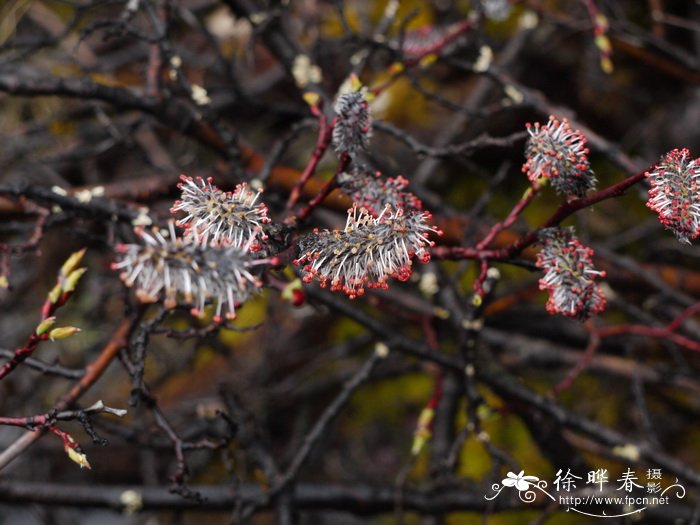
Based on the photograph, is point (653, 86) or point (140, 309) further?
point (653, 86)

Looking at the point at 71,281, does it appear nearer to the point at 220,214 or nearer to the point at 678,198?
the point at 220,214

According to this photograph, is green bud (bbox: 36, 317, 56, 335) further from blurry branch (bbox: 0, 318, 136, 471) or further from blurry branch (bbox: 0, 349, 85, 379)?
blurry branch (bbox: 0, 318, 136, 471)

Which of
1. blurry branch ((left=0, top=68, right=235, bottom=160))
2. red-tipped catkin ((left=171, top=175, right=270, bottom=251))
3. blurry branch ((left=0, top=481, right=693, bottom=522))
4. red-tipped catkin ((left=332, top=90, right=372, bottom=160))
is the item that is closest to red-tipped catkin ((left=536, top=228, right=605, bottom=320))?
red-tipped catkin ((left=332, top=90, right=372, bottom=160))

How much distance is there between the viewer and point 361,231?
996 millimetres

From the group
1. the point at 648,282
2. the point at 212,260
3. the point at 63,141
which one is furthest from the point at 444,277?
the point at 63,141

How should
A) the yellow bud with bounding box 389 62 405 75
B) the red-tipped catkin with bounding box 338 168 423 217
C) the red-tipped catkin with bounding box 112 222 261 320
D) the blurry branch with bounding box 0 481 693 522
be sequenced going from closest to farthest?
the red-tipped catkin with bounding box 112 222 261 320
the red-tipped catkin with bounding box 338 168 423 217
the yellow bud with bounding box 389 62 405 75
the blurry branch with bounding box 0 481 693 522

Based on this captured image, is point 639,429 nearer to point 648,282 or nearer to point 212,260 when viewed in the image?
point 648,282

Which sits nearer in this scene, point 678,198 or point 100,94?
point 678,198

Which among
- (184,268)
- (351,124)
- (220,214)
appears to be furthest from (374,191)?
(184,268)

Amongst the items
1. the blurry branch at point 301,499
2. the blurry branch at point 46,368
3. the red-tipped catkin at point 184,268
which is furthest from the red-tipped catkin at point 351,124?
the blurry branch at point 301,499

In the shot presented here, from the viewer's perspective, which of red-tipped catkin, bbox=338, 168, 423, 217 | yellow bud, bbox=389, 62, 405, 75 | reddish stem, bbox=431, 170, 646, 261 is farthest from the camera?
yellow bud, bbox=389, 62, 405, 75

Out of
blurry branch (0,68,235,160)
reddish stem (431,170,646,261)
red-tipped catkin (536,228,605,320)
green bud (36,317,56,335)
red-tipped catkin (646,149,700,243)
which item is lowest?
green bud (36,317,56,335)

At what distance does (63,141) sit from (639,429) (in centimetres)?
316

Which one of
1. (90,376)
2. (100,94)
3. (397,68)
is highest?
(397,68)
